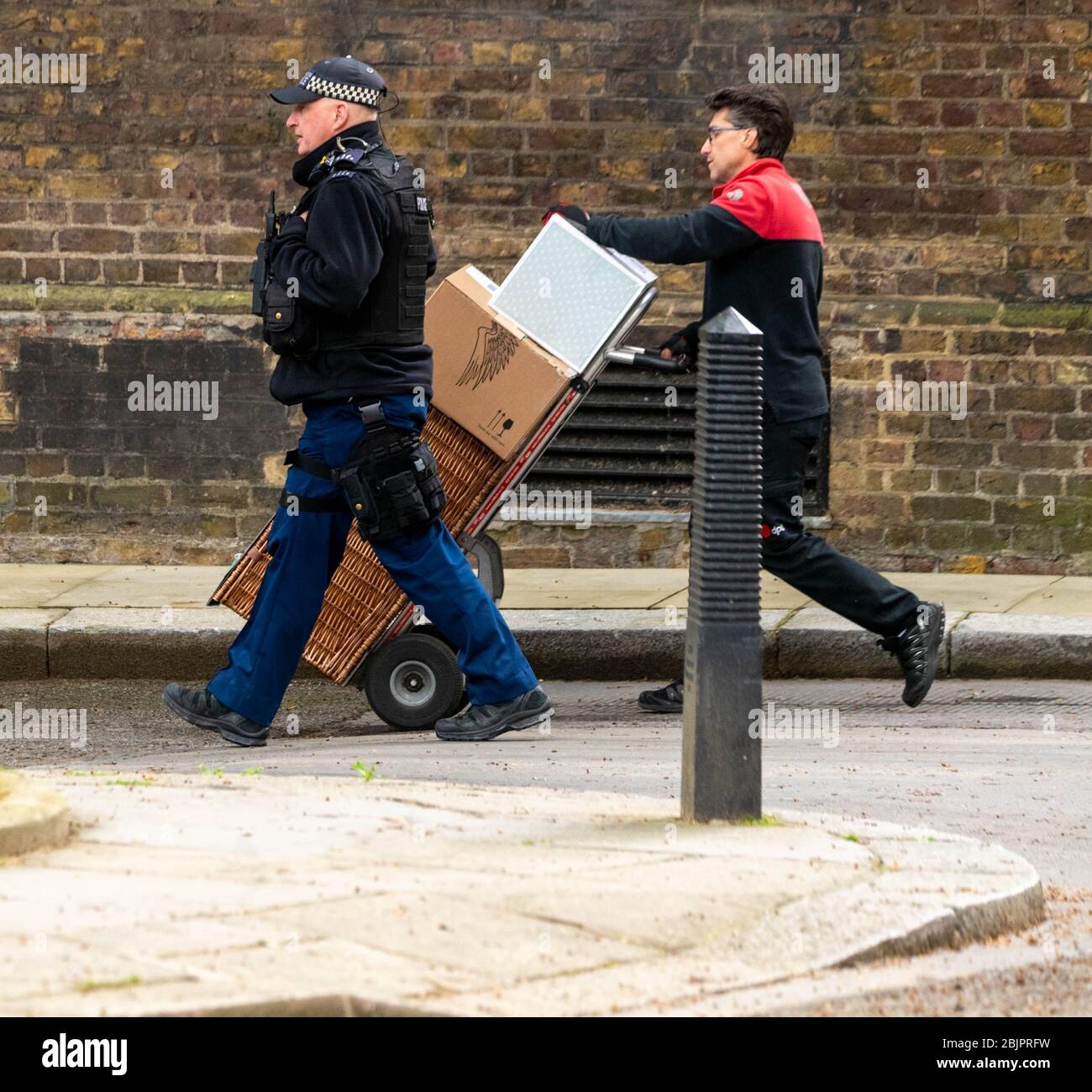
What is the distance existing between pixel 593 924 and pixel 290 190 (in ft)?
25.0

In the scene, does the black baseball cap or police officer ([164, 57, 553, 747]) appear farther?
the black baseball cap

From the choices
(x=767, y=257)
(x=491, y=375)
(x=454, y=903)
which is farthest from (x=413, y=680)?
(x=454, y=903)

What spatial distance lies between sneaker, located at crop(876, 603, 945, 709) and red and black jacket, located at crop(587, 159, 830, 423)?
0.83 meters

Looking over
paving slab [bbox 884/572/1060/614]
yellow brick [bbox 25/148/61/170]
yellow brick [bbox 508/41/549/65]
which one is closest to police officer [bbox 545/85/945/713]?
paving slab [bbox 884/572/1060/614]

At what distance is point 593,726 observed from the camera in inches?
288

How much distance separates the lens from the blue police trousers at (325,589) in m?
6.57

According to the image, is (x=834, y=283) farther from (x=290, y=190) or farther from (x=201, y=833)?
(x=201, y=833)

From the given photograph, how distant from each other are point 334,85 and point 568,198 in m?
4.42

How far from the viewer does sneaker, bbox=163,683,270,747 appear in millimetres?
6762

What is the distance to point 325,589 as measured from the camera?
22.3 feet

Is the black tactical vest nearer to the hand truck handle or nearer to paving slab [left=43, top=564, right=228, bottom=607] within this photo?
the hand truck handle

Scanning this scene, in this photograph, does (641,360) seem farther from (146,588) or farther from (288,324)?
(146,588)

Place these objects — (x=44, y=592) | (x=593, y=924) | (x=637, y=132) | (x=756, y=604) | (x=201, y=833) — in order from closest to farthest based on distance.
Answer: (x=593, y=924), (x=201, y=833), (x=756, y=604), (x=44, y=592), (x=637, y=132)

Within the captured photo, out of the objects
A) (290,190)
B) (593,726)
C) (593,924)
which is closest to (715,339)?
(593,924)
